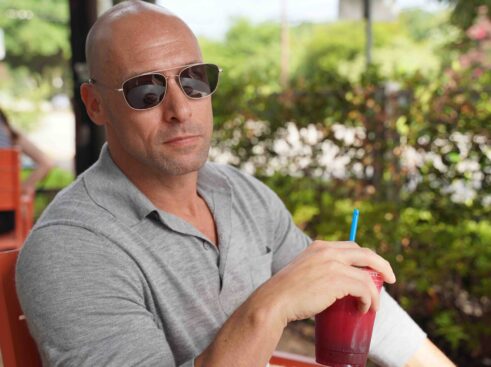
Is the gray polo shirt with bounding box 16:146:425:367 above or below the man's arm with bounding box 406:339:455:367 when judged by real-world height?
above

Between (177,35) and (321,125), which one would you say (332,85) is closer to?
(321,125)

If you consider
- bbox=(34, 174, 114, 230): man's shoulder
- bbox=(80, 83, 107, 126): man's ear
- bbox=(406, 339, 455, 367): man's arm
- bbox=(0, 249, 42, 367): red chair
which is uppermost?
bbox=(80, 83, 107, 126): man's ear

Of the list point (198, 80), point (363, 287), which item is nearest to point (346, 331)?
point (363, 287)

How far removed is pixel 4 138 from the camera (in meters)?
4.70

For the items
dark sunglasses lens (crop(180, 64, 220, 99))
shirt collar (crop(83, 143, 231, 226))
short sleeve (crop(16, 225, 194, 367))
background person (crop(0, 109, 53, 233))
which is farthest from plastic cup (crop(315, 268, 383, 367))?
background person (crop(0, 109, 53, 233))

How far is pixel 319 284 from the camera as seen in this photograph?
1.16 meters

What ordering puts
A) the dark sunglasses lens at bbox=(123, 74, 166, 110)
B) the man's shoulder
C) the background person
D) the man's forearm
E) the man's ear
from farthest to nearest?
1. the background person
2. the man's ear
3. the dark sunglasses lens at bbox=(123, 74, 166, 110)
4. the man's shoulder
5. the man's forearm

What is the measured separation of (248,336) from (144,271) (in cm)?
31

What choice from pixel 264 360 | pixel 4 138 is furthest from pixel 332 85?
pixel 264 360

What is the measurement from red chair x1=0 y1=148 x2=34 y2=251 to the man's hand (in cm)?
286

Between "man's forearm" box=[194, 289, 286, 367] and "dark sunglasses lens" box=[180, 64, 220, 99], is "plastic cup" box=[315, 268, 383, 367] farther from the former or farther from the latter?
"dark sunglasses lens" box=[180, 64, 220, 99]

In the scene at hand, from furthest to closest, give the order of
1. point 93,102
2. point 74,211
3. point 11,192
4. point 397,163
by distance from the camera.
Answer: point 397,163 < point 11,192 < point 93,102 < point 74,211

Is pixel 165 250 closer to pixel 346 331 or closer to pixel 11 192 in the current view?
pixel 346 331

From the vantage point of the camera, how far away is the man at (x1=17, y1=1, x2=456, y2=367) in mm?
1176
